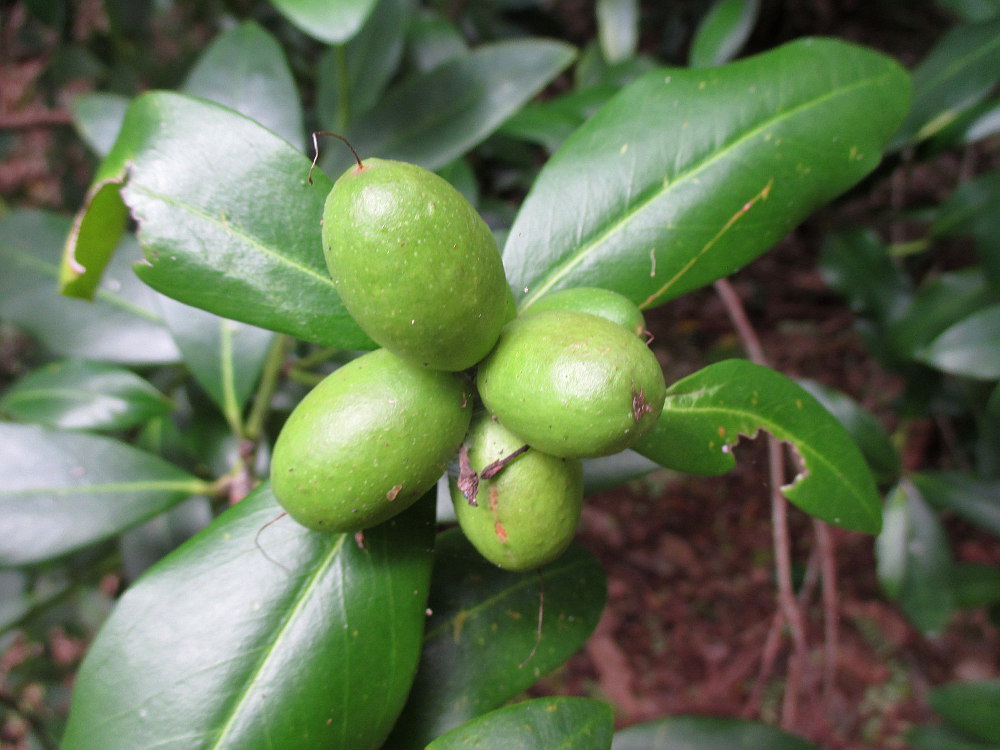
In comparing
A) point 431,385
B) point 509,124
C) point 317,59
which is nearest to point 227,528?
point 431,385

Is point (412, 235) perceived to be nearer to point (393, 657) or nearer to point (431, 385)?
point (431, 385)

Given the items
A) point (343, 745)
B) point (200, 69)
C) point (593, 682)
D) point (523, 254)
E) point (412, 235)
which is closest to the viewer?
point (412, 235)

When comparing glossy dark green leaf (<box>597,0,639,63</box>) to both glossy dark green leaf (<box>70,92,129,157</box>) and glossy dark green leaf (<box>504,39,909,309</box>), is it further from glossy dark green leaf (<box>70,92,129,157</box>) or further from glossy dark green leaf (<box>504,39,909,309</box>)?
glossy dark green leaf (<box>70,92,129,157</box>)

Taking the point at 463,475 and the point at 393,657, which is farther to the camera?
the point at 393,657

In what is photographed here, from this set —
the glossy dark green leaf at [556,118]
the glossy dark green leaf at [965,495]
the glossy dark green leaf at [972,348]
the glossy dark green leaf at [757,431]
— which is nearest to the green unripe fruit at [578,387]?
the glossy dark green leaf at [757,431]

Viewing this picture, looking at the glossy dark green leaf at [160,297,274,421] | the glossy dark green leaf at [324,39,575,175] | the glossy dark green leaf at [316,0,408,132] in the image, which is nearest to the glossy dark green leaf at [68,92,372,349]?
the glossy dark green leaf at [160,297,274,421]

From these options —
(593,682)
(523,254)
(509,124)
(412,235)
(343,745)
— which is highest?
(412,235)
